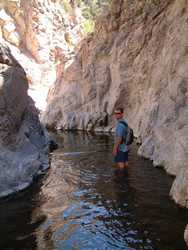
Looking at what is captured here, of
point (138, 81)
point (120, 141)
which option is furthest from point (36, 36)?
point (120, 141)

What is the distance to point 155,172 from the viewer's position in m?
11.1

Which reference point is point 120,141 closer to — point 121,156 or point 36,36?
point 121,156

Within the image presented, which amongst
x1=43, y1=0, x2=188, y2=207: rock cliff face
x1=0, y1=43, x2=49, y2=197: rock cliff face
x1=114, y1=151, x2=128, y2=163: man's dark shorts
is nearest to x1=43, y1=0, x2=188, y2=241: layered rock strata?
x1=43, y1=0, x2=188, y2=207: rock cliff face

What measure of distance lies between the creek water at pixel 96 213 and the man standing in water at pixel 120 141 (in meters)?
0.40

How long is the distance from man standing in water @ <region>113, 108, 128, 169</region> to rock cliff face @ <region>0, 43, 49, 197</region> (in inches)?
92.4

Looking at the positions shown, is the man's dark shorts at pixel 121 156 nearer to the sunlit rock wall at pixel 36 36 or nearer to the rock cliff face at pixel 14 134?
the rock cliff face at pixel 14 134

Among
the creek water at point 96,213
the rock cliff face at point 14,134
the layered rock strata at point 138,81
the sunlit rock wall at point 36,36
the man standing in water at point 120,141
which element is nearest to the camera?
the creek water at point 96,213

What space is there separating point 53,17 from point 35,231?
5296 centimetres

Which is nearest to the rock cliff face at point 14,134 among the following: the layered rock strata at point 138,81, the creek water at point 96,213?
the creek water at point 96,213

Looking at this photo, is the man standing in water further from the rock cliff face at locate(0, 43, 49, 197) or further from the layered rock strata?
the rock cliff face at locate(0, 43, 49, 197)

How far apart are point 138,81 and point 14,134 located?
15517 mm

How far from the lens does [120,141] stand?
428 inches

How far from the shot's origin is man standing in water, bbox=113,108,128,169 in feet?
35.5

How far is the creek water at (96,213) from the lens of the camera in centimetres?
613
